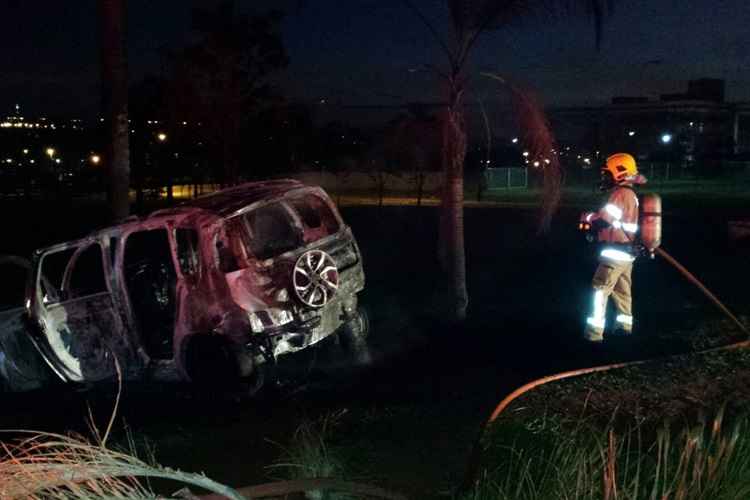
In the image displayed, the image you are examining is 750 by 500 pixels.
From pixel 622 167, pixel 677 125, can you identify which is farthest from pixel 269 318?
pixel 677 125

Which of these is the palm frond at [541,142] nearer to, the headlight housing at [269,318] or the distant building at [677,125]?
the headlight housing at [269,318]

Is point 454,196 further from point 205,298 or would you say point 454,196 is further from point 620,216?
point 205,298

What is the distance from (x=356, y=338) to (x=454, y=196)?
2.83m

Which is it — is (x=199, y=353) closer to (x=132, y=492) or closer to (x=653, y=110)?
(x=132, y=492)

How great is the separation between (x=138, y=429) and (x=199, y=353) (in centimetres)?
87

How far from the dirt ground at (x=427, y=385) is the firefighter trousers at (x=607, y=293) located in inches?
9.6

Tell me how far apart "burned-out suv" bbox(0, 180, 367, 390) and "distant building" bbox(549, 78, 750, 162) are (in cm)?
5741

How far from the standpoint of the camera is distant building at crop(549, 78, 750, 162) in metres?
74.4

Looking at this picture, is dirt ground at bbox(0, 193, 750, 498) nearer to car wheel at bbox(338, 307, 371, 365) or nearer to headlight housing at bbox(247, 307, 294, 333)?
car wheel at bbox(338, 307, 371, 365)

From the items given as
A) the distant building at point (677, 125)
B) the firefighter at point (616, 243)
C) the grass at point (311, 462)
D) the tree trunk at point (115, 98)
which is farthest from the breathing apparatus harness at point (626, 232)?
the distant building at point (677, 125)

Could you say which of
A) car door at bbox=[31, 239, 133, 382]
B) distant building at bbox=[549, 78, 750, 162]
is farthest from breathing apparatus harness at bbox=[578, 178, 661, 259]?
distant building at bbox=[549, 78, 750, 162]

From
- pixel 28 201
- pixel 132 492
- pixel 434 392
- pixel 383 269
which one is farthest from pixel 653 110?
pixel 132 492

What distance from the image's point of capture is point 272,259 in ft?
27.7

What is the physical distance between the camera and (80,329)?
29.7 feet
